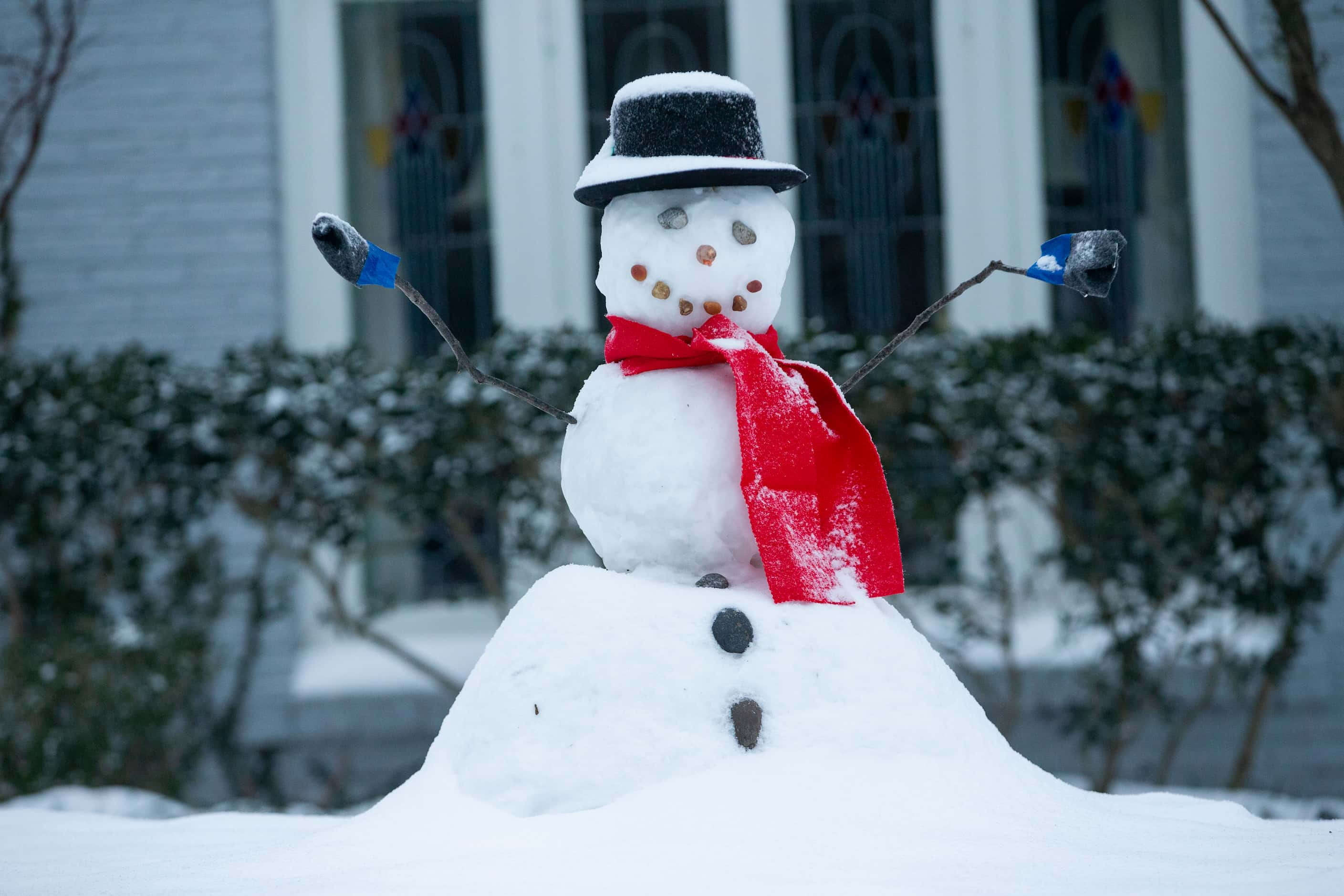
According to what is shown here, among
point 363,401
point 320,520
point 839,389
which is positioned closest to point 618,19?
Result: point 363,401

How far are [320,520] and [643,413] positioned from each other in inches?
86.6

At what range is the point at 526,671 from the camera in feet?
6.79

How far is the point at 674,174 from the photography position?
6.84ft

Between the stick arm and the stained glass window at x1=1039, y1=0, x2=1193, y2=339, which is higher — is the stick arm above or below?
below

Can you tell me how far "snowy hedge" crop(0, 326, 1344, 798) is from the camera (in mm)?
3900

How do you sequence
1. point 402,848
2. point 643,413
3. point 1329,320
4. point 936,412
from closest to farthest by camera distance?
point 402,848
point 643,413
point 936,412
point 1329,320

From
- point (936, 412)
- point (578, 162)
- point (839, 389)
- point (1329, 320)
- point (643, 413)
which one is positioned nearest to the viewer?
point (643, 413)

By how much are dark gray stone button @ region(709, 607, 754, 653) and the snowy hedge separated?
199 cm

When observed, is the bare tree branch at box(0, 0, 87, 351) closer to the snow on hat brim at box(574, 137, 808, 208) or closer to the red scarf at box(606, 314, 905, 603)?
the snow on hat brim at box(574, 137, 808, 208)

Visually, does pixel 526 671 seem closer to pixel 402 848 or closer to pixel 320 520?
pixel 402 848

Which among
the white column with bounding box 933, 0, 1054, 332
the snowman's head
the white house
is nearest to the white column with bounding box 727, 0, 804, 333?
the white house

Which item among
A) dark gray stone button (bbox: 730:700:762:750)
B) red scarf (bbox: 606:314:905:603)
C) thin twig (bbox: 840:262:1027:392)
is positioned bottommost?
dark gray stone button (bbox: 730:700:762:750)

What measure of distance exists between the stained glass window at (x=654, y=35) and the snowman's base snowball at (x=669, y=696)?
3.06 meters

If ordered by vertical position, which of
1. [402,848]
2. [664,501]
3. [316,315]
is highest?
[316,315]
